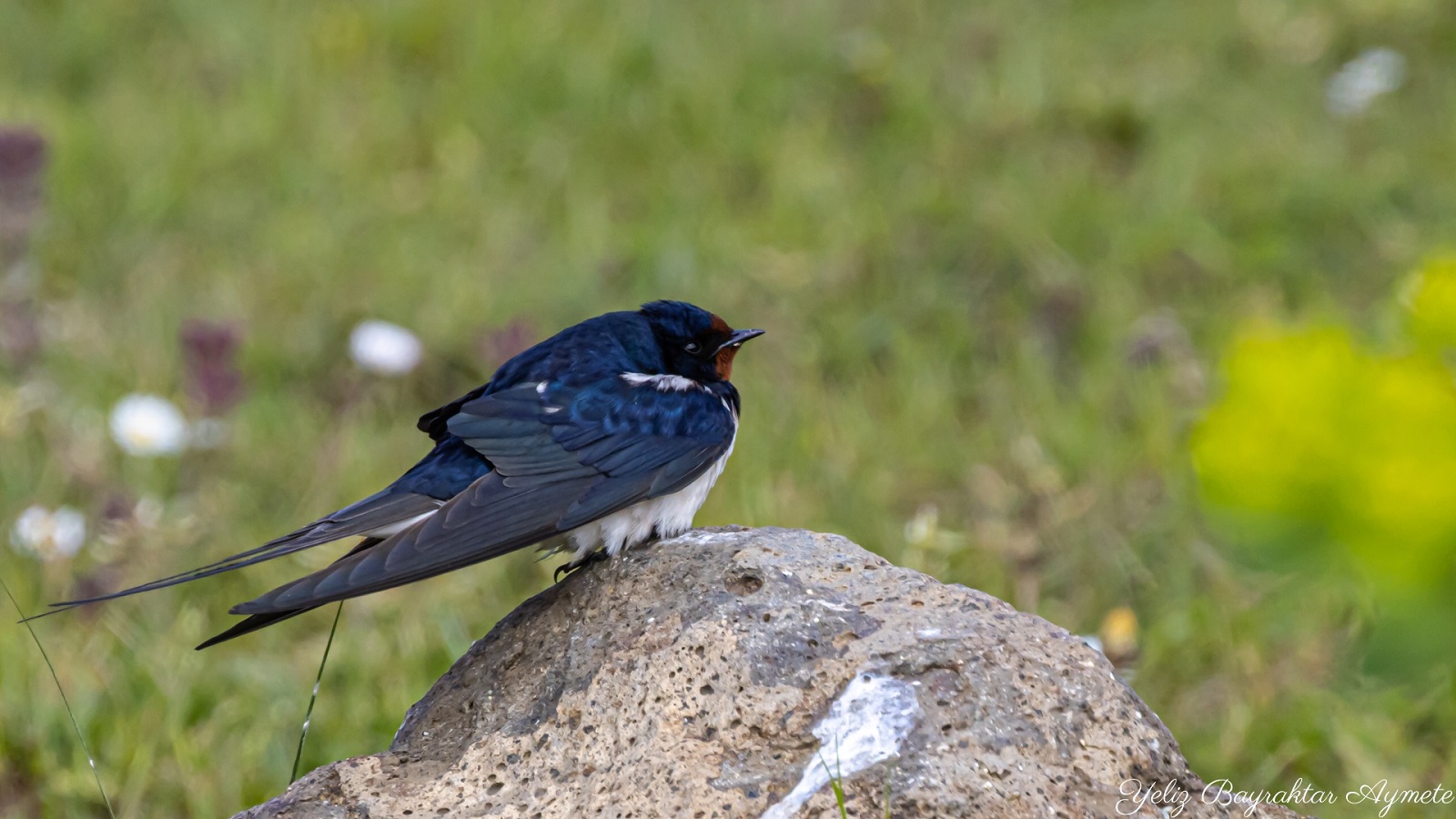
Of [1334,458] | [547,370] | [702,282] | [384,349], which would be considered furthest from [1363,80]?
[1334,458]

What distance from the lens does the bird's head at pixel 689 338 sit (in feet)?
8.98

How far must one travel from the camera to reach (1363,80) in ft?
20.7

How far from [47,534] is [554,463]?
1.80 meters

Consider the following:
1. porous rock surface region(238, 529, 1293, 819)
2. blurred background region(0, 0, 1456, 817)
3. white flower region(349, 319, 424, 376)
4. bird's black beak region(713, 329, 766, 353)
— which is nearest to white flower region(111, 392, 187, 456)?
blurred background region(0, 0, 1456, 817)

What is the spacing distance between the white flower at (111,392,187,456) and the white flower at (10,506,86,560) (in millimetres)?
365

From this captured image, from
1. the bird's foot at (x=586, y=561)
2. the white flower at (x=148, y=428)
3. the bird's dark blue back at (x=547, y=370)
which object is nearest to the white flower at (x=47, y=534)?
the white flower at (x=148, y=428)

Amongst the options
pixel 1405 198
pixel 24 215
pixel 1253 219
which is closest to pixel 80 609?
pixel 24 215

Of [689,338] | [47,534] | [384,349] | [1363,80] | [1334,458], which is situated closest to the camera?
[1334,458]

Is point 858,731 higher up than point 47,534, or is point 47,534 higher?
point 47,534

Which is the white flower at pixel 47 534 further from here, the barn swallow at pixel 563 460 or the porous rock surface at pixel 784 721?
the porous rock surface at pixel 784 721

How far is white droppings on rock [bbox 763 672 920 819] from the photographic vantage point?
174 cm

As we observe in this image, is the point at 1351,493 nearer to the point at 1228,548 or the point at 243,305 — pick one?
the point at 1228,548

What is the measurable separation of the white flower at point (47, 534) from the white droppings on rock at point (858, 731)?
243 cm

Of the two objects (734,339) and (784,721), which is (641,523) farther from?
(784,721)
